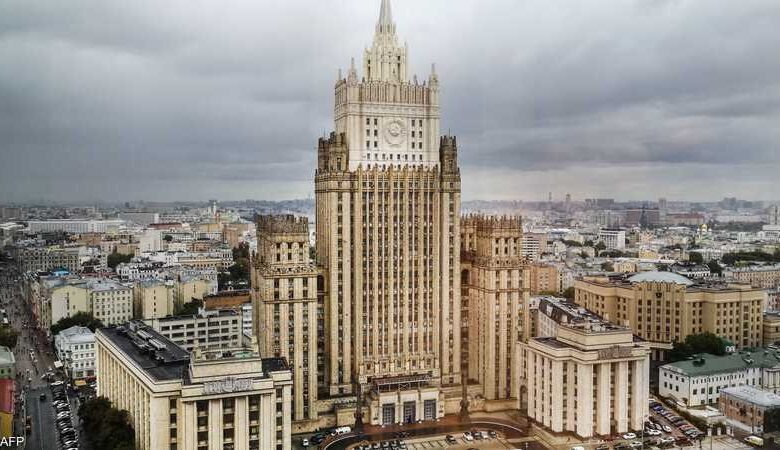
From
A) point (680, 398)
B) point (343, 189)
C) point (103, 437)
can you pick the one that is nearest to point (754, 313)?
point (680, 398)

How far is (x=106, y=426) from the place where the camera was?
28.1 meters

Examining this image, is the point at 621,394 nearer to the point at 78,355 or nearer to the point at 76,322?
the point at 78,355

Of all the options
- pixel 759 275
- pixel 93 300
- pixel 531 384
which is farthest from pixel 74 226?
pixel 759 275

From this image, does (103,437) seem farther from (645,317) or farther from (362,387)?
(645,317)

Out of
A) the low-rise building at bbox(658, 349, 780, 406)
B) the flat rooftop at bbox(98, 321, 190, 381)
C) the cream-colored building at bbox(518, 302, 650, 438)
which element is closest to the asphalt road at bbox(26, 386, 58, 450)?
the flat rooftop at bbox(98, 321, 190, 381)

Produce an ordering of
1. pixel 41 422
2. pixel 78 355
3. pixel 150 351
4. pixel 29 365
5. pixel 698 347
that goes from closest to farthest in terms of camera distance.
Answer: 1. pixel 150 351
2. pixel 41 422
3. pixel 698 347
4. pixel 78 355
5. pixel 29 365

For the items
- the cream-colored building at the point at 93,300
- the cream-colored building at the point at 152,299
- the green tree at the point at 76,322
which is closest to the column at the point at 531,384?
the green tree at the point at 76,322

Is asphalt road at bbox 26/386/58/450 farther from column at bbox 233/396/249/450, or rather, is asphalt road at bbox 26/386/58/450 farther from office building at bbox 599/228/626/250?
office building at bbox 599/228/626/250

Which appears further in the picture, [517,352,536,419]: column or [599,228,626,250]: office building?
[599,228,626,250]: office building

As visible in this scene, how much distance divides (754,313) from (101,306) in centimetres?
4548

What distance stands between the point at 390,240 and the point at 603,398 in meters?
12.0

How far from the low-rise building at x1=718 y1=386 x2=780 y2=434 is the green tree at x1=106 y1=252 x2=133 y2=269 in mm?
64801

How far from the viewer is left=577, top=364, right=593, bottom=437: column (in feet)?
96.3

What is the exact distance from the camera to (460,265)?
3591cm
